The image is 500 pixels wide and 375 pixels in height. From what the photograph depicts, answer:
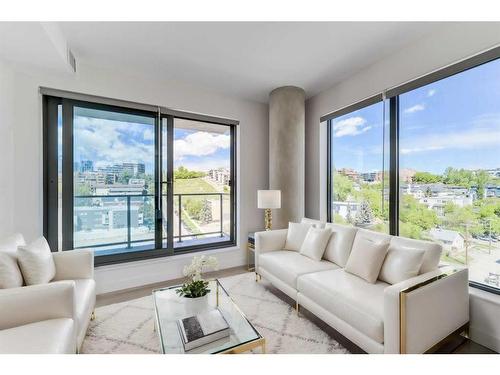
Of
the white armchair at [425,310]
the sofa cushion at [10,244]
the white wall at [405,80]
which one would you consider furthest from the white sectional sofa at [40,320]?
the white wall at [405,80]

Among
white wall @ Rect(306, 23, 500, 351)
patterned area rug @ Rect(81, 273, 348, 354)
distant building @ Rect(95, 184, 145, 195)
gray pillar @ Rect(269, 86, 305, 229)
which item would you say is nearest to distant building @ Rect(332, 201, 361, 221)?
white wall @ Rect(306, 23, 500, 351)

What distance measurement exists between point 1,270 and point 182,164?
254 centimetres

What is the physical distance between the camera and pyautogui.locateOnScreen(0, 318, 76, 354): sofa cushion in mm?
1201

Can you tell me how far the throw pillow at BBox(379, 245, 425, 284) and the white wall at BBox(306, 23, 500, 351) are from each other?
22.3 inches

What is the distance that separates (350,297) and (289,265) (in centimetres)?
81

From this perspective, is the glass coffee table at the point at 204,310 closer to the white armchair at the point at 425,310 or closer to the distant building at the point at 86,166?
the white armchair at the point at 425,310

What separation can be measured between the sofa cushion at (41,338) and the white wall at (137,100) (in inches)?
60.9

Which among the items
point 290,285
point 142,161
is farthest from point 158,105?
point 290,285

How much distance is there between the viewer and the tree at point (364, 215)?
3098 mm

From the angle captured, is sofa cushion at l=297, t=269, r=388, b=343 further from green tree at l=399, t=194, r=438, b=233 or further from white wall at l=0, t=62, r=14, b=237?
white wall at l=0, t=62, r=14, b=237

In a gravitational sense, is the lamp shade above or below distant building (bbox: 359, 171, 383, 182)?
below

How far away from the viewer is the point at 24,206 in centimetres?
252

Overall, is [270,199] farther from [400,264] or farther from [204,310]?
[204,310]

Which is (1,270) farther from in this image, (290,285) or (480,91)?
(480,91)
